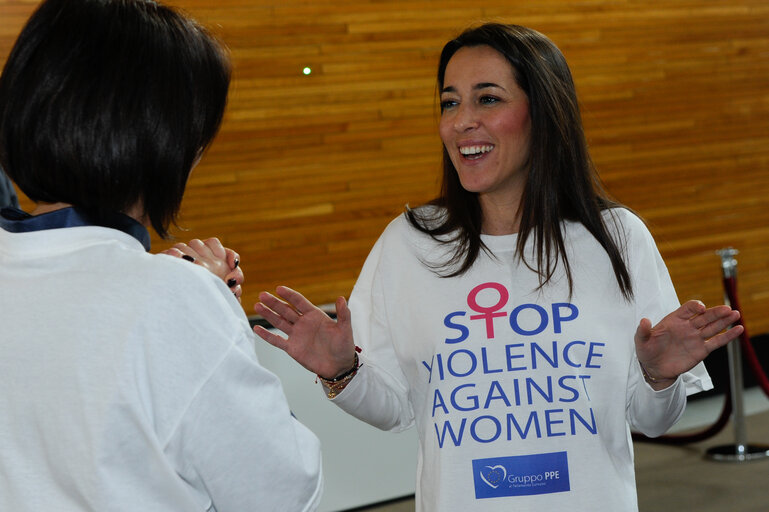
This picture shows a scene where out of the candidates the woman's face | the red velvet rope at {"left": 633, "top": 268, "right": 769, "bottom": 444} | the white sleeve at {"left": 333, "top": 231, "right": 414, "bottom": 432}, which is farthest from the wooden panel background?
the white sleeve at {"left": 333, "top": 231, "right": 414, "bottom": 432}

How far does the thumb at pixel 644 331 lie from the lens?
203 centimetres

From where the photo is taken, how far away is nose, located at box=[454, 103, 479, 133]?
2.30 metres

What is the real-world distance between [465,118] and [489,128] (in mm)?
67

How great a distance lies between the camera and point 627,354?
7.01 ft

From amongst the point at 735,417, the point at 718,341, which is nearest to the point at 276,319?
the point at 718,341

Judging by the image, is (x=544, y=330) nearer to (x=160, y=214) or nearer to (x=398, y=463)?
(x=160, y=214)

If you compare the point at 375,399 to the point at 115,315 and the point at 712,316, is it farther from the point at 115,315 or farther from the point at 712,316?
the point at 115,315

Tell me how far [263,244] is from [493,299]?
2925mm

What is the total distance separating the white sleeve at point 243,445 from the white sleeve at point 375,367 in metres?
0.92

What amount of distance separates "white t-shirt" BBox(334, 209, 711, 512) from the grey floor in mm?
2406

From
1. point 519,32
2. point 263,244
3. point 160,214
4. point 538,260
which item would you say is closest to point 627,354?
point 538,260

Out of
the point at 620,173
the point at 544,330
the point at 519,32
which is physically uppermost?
the point at 519,32

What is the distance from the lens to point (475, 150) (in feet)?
7.56

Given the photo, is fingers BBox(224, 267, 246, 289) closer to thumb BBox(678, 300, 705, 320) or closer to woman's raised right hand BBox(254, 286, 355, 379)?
woman's raised right hand BBox(254, 286, 355, 379)
